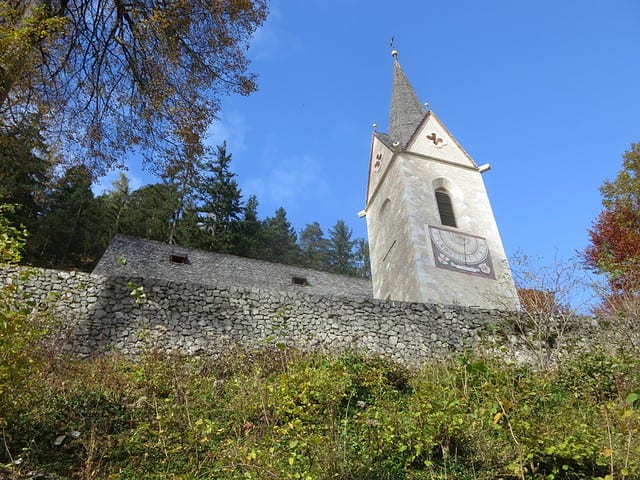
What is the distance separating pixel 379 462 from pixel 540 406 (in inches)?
105

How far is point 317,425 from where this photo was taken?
446 centimetres

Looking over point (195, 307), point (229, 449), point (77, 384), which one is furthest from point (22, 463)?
point (195, 307)

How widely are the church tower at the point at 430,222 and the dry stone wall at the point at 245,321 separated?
2.52 meters

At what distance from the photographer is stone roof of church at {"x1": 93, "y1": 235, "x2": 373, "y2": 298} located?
44.6ft

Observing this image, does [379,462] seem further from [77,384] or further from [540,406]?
[77,384]

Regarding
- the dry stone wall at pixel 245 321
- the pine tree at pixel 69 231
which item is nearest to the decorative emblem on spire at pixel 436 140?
the dry stone wall at pixel 245 321

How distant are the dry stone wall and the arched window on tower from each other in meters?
5.66

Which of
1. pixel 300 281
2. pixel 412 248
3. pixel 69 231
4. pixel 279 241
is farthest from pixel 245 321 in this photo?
pixel 279 241

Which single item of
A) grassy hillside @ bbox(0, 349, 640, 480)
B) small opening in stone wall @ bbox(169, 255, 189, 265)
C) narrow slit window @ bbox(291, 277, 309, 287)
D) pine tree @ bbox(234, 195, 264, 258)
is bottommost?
grassy hillside @ bbox(0, 349, 640, 480)

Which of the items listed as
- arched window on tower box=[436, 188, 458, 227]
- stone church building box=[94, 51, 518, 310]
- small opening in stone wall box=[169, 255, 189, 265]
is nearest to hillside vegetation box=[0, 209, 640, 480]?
stone church building box=[94, 51, 518, 310]

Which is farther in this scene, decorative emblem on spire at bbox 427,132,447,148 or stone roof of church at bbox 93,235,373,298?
decorative emblem on spire at bbox 427,132,447,148

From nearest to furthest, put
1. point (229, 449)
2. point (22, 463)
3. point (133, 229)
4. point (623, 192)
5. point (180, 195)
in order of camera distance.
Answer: point (22, 463), point (229, 449), point (623, 192), point (133, 229), point (180, 195)

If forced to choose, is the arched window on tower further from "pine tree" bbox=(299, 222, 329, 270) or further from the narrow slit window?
"pine tree" bbox=(299, 222, 329, 270)

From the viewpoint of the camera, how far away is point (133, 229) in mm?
23094
